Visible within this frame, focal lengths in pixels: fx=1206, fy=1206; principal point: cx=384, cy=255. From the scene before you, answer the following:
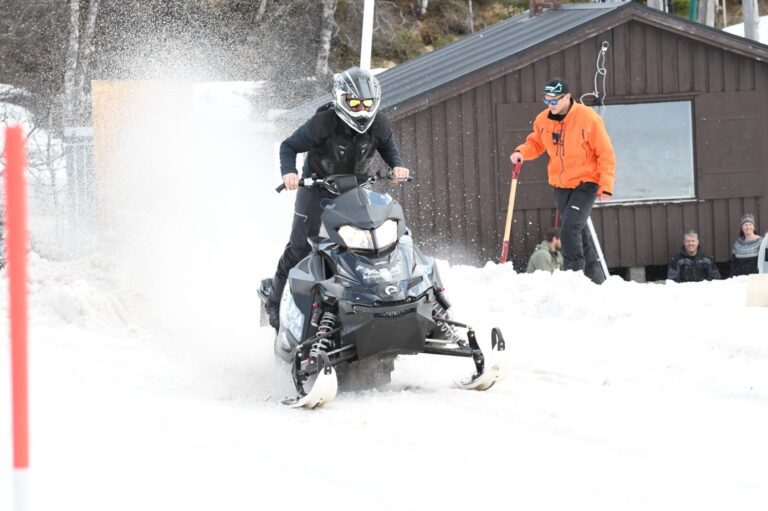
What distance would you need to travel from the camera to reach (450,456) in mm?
4906

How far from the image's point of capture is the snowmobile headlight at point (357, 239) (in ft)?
20.5

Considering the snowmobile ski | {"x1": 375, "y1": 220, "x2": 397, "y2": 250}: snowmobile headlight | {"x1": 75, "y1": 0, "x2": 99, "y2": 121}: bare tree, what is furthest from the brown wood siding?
{"x1": 75, "y1": 0, "x2": 99, "y2": 121}: bare tree

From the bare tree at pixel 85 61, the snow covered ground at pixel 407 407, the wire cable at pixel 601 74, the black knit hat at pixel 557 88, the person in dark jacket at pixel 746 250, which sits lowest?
the snow covered ground at pixel 407 407

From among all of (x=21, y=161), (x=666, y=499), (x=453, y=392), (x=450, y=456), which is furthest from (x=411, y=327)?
(x=21, y=161)

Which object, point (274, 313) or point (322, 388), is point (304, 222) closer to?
point (274, 313)

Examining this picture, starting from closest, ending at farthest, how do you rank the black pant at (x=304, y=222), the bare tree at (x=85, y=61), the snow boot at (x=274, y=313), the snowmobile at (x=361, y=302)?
the snowmobile at (x=361, y=302)
the black pant at (x=304, y=222)
the snow boot at (x=274, y=313)
the bare tree at (x=85, y=61)

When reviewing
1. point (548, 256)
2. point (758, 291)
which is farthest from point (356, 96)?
point (548, 256)

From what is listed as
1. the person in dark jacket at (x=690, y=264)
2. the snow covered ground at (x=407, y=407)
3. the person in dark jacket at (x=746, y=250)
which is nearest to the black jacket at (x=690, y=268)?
the person in dark jacket at (x=690, y=264)

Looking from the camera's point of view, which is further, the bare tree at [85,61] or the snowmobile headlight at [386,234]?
the bare tree at [85,61]

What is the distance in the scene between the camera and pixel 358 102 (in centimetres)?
664

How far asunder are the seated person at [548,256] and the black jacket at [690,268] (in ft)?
5.67

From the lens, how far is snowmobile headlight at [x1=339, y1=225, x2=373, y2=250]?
20.5 ft

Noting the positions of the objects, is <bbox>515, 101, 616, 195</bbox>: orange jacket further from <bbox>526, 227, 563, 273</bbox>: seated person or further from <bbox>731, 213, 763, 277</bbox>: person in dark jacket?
<bbox>731, 213, 763, 277</bbox>: person in dark jacket

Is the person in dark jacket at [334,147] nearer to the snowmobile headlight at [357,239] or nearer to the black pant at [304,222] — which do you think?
the black pant at [304,222]
